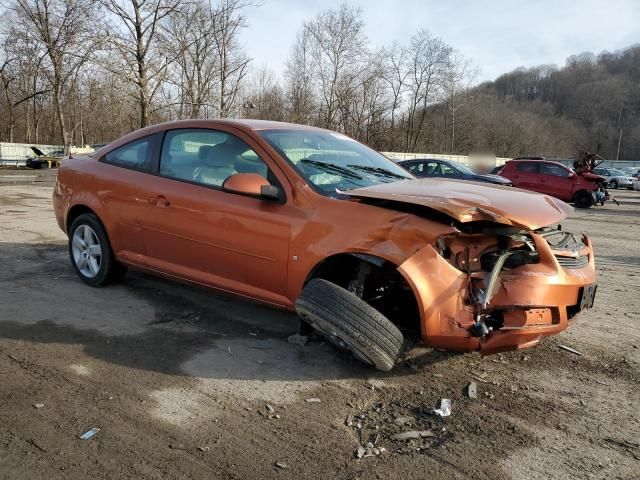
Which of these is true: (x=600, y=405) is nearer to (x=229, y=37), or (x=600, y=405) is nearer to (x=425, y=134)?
(x=229, y=37)

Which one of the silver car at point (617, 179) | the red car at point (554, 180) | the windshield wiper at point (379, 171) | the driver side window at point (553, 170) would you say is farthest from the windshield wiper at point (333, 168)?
the silver car at point (617, 179)

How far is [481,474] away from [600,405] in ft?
3.59

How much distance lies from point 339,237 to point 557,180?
1717 cm

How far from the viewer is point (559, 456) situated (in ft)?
7.97

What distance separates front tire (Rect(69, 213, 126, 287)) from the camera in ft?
15.5

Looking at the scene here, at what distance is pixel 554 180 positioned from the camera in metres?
18.2

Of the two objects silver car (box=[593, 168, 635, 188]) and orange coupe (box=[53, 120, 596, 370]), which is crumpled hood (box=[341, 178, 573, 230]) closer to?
orange coupe (box=[53, 120, 596, 370])

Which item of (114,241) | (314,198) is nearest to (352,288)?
(314,198)

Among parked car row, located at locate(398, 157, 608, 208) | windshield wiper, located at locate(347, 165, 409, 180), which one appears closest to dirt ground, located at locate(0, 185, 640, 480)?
windshield wiper, located at locate(347, 165, 409, 180)

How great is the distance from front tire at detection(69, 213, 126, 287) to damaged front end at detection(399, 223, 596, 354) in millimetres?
3009

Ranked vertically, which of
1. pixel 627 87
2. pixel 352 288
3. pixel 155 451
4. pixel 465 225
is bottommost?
pixel 155 451

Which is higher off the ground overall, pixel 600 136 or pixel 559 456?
pixel 600 136

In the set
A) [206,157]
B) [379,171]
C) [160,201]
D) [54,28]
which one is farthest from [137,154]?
[54,28]

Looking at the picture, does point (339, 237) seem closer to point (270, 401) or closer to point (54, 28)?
point (270, 401)
